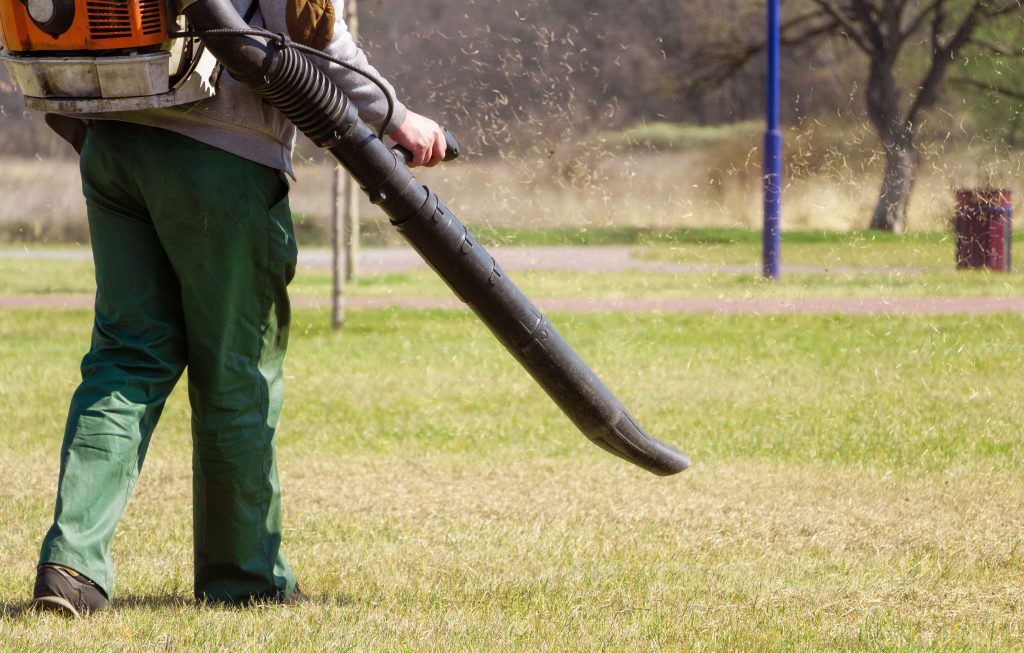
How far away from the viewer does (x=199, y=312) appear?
11.0ft

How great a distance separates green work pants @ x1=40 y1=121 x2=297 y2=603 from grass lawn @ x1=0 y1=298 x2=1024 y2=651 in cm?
18

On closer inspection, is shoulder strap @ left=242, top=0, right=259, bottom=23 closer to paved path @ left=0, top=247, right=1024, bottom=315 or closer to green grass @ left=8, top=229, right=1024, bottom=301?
green grass @ left=8, top=229, right=1024, bottom=301

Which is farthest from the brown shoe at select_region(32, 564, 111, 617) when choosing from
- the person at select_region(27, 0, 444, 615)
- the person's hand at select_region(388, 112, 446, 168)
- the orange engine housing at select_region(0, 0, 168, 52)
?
the person's hand at select_region(388, 112, 446, 168)

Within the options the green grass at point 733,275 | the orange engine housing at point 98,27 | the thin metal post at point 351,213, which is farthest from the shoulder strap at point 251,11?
the thin metal post at point 351,213

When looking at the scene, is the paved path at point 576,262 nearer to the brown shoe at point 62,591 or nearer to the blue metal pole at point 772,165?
the blue metal pole at point 772,165

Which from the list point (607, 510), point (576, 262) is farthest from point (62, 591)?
point (576, 262)

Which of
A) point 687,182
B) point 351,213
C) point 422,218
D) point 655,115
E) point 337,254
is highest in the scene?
point 655,115

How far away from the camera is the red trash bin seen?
10.1 metres

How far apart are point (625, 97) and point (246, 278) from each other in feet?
18.7

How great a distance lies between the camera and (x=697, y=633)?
329cm

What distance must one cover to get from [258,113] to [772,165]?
808 centimetres

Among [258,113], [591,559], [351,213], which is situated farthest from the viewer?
[351,213]

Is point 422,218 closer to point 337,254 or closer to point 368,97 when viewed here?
point 368,97

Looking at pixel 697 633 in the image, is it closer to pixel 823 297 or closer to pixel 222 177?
pixel 222 177
